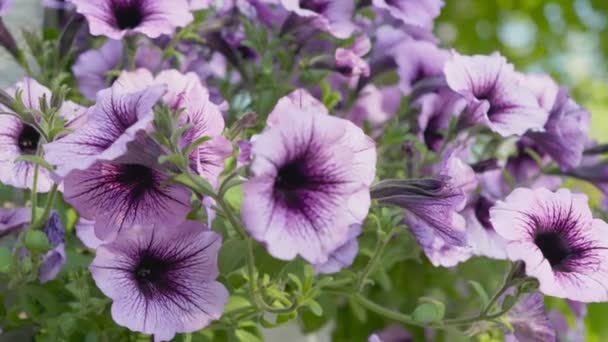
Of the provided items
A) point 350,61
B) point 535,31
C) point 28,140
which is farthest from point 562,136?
point 535,31

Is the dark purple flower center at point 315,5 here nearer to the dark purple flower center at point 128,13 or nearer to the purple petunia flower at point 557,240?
the dark purple flower center at point 128,13

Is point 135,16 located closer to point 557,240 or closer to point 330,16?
point 330,16

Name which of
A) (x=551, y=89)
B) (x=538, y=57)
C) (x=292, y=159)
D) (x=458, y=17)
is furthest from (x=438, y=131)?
(x=538, y=57)

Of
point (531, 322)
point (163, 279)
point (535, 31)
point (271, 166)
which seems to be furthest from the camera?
point (535, 31)

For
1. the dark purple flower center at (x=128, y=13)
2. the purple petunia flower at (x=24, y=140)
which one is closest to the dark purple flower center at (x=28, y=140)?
the purple petunia flower at (x=24, y=140)

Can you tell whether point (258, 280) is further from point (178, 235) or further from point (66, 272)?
point (66, 272)

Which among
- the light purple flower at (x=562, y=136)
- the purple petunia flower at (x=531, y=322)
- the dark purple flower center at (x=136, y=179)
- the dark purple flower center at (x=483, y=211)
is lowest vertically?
the purple petunia flower at (x=531, y=322)
